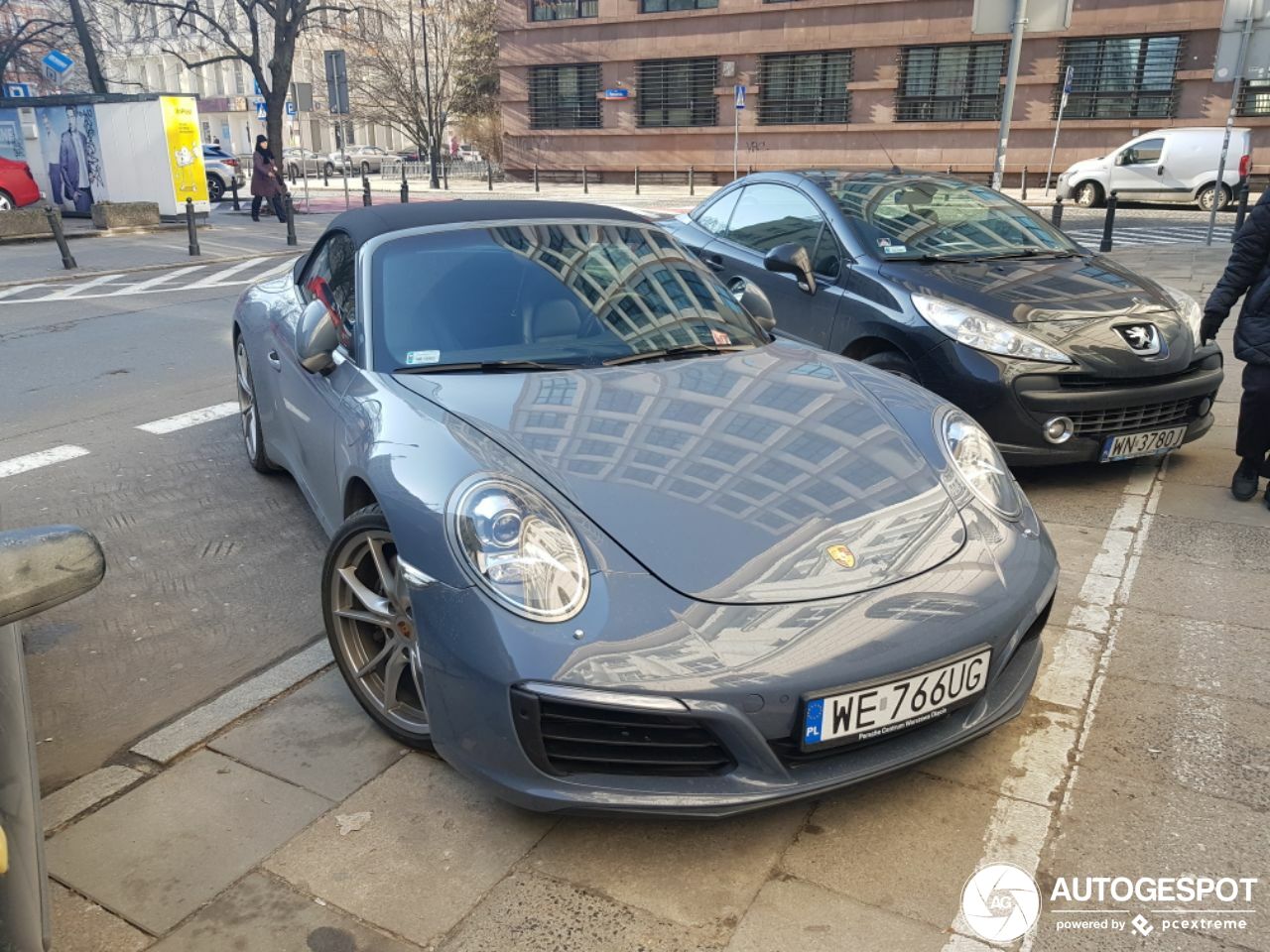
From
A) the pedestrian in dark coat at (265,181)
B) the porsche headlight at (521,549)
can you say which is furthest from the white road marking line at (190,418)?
the pedestrian in dark coat at (265,181)

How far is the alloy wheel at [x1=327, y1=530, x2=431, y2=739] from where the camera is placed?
287cm

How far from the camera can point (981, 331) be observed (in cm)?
489

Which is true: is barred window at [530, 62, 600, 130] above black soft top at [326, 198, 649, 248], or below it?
above

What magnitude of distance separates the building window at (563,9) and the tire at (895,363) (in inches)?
1338

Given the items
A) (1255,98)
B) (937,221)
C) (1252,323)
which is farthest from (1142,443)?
(1255,98)

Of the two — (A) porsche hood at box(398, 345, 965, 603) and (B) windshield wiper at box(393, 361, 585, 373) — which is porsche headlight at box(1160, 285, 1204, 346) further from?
(B) windshield wiper at box(393, 361, 585, 373)

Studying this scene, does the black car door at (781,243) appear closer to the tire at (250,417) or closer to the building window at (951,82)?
the tire at (250,417)

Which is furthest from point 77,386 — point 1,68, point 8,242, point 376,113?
point 376,113

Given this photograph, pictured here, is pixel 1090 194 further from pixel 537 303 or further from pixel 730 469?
pixel 730 469

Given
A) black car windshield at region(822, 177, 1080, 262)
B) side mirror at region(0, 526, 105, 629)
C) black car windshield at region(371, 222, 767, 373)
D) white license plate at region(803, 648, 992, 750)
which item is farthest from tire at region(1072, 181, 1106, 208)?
side mirror at region(0, 526, 105, 629)

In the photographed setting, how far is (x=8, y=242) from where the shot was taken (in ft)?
56.3

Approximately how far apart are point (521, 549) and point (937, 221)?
→ 4252 millimetres

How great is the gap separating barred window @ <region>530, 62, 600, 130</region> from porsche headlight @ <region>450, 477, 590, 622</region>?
3597 cm

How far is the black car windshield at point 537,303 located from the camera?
3.42 m
